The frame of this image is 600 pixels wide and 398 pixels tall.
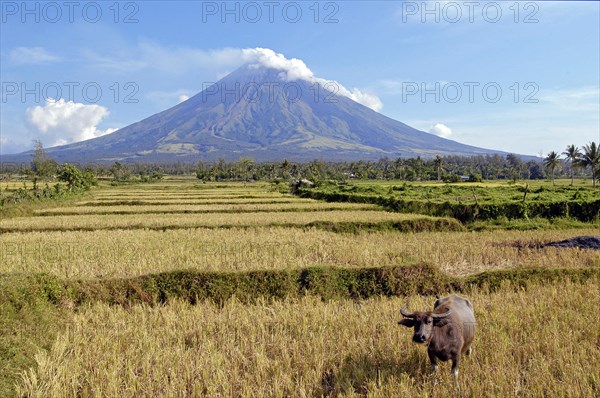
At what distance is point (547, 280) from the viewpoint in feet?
30.6

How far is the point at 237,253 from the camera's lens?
11.4m

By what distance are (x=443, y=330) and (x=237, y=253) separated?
756 centimetres

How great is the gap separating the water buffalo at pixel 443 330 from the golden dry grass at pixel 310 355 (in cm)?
28

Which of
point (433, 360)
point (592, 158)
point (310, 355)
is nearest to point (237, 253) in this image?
A: point (310, 355)

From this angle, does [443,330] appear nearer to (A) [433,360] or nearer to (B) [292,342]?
(A) [433,360]

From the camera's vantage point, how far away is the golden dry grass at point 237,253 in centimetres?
984

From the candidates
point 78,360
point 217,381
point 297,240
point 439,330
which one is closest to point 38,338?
point 78,360

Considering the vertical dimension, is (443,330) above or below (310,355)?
above

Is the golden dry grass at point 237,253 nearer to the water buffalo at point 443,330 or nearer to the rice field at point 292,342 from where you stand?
the rice field at point 292,342

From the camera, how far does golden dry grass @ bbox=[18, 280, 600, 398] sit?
4566 millimetres

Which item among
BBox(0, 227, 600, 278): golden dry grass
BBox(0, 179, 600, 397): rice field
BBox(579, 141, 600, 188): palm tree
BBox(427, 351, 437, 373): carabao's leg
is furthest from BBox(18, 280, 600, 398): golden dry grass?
BBox(579, 141, 600, 188): palm tree

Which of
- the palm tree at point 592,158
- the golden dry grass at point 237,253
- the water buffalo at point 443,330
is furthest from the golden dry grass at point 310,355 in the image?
the palm tree at point 592,158

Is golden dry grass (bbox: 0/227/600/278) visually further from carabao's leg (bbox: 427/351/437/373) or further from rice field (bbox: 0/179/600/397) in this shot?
carabao's leg (bbox: 427/351/437/373)

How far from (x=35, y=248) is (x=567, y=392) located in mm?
13560
